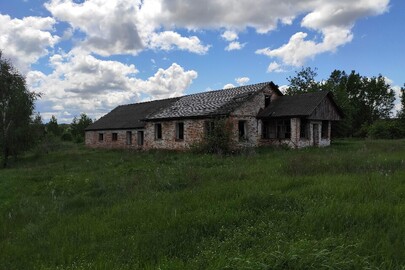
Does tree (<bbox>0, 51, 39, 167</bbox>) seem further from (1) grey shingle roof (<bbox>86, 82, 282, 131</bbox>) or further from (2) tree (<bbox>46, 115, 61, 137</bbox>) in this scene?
(2) tree (<bbox>46, 115, 61, 137</bbox>)

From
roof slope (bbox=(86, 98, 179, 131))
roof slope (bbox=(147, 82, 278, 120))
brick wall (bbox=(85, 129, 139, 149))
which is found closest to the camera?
roof slope (bbox=(147, 82, 278, 120))

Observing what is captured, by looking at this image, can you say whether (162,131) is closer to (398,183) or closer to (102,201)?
(102,201)

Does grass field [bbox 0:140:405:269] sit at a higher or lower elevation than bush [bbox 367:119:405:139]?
lower

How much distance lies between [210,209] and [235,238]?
1578 mm

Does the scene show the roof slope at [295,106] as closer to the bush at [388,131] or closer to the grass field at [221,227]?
the grass field at [221,227]

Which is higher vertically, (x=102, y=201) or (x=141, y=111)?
(x=141, y=111)

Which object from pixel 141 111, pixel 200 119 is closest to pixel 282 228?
pixel 200 119

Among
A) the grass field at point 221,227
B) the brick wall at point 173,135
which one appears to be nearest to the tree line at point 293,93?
the brick wall at point 173,135

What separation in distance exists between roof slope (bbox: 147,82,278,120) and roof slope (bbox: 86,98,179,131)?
8.26 feet

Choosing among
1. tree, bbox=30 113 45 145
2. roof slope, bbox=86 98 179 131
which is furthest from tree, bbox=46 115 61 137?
tree, bbox=30 113 45 145

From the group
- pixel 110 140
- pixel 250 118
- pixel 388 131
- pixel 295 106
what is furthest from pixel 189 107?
pixel 388 131

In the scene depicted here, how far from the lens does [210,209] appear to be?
6730mm

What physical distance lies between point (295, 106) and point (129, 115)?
1826cm

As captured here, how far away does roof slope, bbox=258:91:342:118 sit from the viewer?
25109 mm
